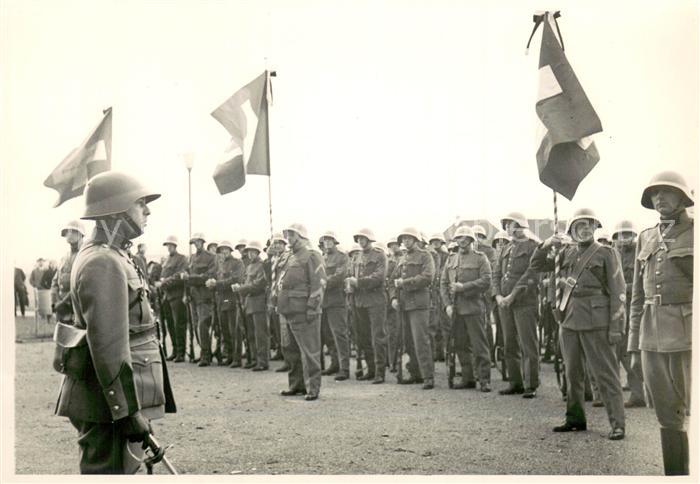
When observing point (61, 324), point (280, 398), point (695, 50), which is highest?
point (695, 50)

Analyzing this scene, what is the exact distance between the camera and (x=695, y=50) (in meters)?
5.53

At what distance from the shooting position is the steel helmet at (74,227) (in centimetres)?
798

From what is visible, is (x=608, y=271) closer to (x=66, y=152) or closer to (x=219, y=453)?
(x=219, y=453)

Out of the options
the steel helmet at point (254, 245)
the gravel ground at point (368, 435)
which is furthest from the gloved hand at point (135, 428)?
the steel helmet at point (254, 245)

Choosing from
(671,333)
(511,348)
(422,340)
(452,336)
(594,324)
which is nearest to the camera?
(671,333)

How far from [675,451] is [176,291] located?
8.96 meters

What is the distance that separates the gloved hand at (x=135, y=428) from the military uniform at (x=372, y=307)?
6.37 m

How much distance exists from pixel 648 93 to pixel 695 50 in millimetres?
471

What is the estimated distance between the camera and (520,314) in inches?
337

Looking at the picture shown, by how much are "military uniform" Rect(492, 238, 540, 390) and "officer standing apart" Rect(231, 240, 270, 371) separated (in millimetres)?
3857

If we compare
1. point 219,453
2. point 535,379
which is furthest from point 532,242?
point 219,453

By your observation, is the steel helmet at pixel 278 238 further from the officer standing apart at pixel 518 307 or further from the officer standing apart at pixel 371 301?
the officer standing apart at pixel 518 307

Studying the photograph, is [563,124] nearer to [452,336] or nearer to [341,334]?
[452,336]

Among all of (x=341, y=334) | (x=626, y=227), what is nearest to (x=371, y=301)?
(x=341, y=334)
